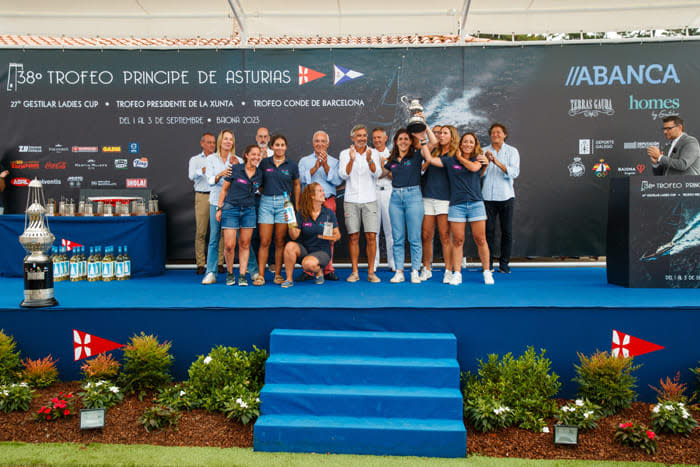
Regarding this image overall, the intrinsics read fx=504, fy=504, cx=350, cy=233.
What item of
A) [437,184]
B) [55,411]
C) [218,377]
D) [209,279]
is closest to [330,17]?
[437,184]

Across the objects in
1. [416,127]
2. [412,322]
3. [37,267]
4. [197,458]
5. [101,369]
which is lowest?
[197,458]

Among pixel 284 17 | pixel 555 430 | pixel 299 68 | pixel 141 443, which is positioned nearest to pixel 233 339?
pixel 141 443

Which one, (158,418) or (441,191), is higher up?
(441,191)

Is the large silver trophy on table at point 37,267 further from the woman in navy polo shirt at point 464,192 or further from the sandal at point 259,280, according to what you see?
the woman in navy polo shirt at point 464,192

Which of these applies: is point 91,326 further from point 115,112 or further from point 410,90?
point 410,90

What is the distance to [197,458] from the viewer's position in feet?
9.98

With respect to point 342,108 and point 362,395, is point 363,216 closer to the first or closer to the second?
point 342,108

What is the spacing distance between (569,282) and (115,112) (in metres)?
5.79

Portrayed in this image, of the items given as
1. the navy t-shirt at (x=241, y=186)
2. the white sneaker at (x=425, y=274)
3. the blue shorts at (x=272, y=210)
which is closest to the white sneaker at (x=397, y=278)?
the white sneaker at (x=425, y=274)

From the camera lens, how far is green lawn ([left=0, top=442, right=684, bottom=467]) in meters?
3.00

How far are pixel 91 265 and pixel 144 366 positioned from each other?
2.31 metres

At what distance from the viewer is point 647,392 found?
3.84 metres

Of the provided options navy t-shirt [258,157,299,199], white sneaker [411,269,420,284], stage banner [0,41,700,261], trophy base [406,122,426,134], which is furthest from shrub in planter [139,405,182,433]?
stage banner [0,41,700,261]

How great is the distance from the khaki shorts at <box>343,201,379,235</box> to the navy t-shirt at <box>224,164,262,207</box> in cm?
98
